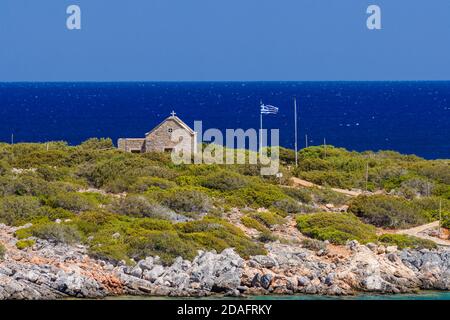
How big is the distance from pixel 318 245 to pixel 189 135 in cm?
1437

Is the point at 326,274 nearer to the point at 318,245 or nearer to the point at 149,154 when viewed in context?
the point at 318,245

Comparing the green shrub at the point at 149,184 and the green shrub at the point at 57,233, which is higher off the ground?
the green shrub at the point at 149,184

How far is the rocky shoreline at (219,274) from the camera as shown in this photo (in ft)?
88.1

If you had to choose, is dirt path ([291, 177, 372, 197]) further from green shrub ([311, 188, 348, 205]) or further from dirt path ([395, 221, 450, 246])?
dirt path ([395, 221, 450, 246])

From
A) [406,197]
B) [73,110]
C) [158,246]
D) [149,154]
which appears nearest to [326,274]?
[158,246]

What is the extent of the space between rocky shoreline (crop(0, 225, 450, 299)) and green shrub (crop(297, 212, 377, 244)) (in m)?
1.86

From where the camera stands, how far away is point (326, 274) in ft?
94.1

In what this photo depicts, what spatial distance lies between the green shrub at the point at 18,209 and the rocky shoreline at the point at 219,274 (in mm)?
1822

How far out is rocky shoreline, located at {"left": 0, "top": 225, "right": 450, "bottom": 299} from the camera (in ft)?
88.1

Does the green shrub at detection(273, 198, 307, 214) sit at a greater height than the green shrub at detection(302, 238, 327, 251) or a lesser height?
greater

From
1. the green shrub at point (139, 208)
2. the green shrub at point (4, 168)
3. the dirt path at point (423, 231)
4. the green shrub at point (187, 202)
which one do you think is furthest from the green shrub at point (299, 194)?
the green shrub at point (4, 168)

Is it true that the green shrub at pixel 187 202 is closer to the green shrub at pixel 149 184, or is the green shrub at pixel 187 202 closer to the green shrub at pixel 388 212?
the green shrub at pixel 149 184

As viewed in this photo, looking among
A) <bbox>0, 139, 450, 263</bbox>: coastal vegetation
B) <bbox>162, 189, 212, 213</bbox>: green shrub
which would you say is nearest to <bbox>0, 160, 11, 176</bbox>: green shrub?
<bbox>0, 139, 450, 263</bbox>: coastal vegetation

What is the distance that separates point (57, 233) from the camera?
1200 inches
